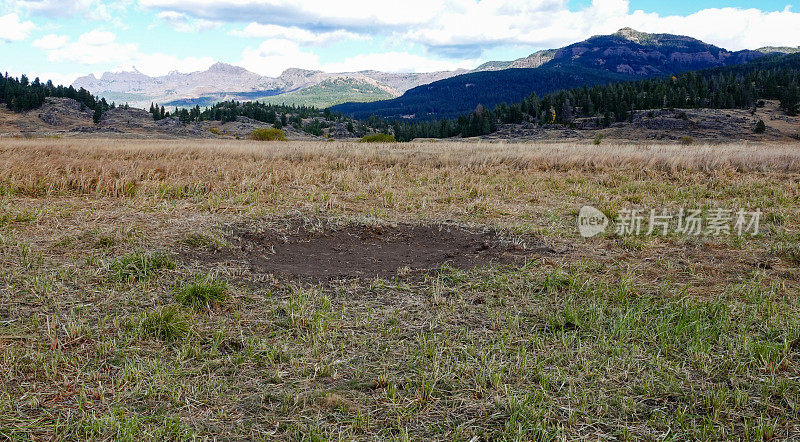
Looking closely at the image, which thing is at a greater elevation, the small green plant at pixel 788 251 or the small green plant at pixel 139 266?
the small green plant at pixel 788 251

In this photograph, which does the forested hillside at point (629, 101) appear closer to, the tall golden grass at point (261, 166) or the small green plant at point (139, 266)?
the tall golden grass at point (261, 166)

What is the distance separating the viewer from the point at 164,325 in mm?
4090

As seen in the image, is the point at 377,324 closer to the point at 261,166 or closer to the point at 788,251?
the point at 788,251

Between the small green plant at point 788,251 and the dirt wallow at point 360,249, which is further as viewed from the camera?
the small green plant at point 788,251

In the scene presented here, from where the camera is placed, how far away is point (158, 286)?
16.8 feet

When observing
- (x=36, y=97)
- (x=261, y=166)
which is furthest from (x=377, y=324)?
(x=36, y=97)

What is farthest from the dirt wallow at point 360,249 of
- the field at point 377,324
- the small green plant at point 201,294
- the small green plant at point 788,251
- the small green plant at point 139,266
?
the small green plant at point 788,251

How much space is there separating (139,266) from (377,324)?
120 inches

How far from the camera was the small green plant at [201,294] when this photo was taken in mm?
4633

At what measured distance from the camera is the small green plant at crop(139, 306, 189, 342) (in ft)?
13.3

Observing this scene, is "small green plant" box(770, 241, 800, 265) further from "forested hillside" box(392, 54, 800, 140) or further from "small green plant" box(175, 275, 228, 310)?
"forested hillside" box(392, 54, 800, 140)

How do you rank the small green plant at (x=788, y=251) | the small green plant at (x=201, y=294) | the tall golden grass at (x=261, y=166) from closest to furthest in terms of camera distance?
the small green plant at (x=201, y=294), the small green plant at (x=788, y=251), the tall golden grass at (x=261, y=166)

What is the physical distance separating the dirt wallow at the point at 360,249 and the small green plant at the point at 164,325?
155cm

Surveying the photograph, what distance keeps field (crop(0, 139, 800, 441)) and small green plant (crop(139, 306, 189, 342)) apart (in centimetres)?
2
